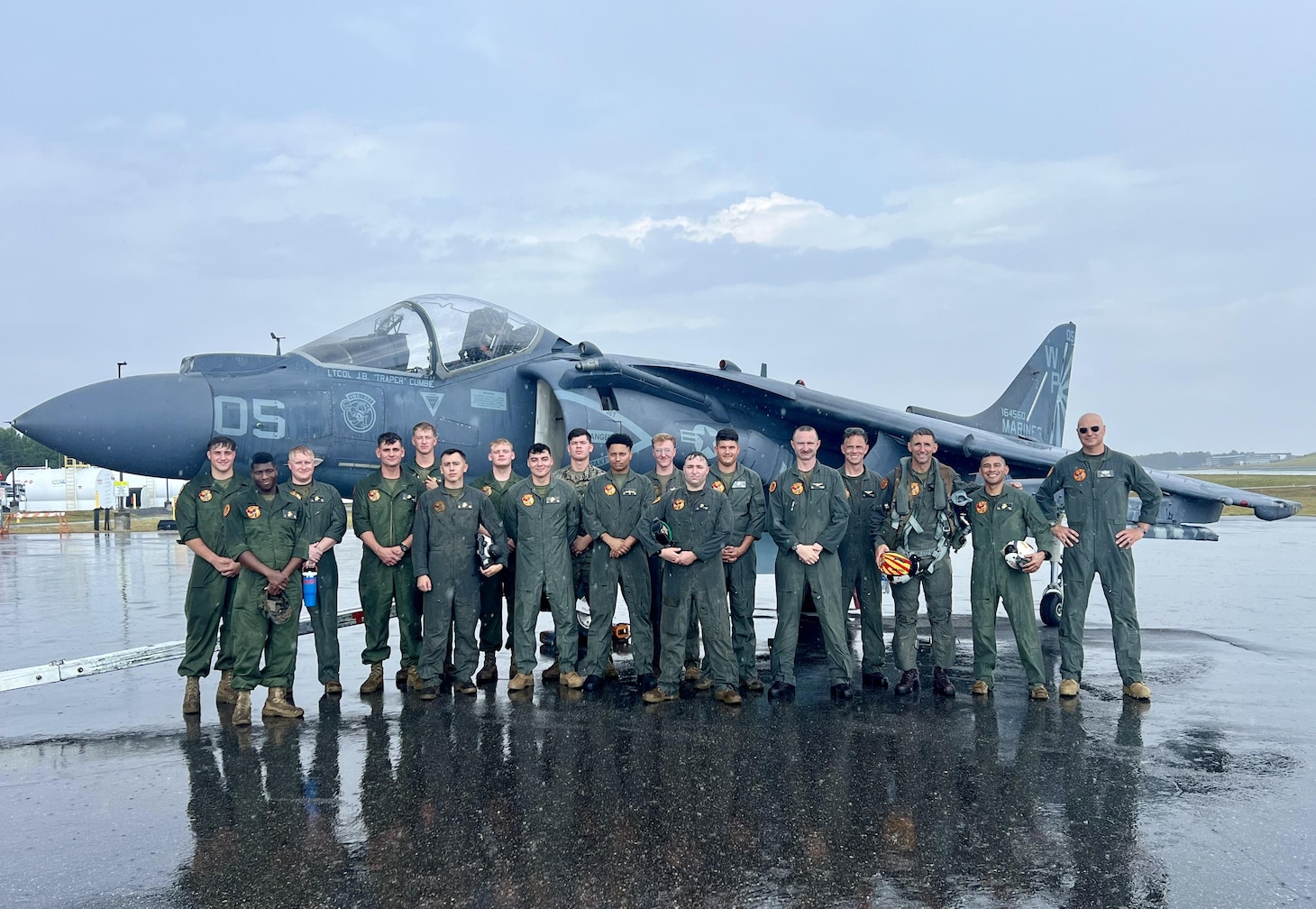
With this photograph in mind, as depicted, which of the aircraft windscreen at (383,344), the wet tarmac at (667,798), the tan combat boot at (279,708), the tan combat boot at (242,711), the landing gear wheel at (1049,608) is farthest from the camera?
the landing gear wheel at (1049,608)

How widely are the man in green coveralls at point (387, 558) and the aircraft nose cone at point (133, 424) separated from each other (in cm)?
128

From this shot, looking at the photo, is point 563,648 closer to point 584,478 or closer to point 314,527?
point 584,478

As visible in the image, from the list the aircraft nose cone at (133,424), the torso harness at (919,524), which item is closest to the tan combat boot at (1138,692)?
the torso harness at (919,524)

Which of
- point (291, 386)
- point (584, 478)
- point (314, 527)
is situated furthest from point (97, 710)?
point (584, 478)

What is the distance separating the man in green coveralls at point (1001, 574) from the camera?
6.24 m

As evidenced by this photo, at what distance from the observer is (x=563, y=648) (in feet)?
21.6

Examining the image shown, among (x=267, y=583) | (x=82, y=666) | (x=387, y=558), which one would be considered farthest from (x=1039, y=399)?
(x=82, y=666)

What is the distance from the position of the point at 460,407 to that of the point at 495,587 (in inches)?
72.9

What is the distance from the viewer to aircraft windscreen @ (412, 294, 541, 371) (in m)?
8.09

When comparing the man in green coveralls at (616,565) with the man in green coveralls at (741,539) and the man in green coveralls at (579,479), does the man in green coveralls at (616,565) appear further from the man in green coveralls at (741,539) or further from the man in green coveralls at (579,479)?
the man in green coveralls at (741,539)

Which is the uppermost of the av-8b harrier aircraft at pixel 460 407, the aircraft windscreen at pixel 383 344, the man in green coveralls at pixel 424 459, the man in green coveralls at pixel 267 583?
the aircraft windscreen at pixel 383 344

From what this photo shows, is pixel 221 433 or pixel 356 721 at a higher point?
pixel 221 433

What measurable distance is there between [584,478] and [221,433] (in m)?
2.61

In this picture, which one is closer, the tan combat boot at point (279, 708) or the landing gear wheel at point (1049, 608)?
the tan combat boot at point (279, 708)
